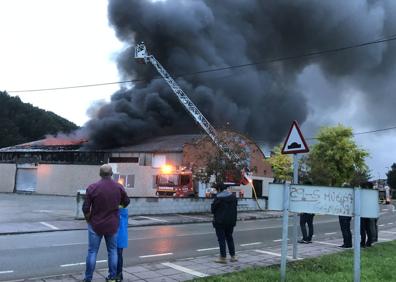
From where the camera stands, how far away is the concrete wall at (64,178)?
1439 inches

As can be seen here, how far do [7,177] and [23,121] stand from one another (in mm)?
37172

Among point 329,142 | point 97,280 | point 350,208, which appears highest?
point 329,142

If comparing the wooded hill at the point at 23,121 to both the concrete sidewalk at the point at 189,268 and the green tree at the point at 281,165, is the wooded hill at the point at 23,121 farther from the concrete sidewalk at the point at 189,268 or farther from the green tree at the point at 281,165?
the concrete sidewalk at the point at 189,268

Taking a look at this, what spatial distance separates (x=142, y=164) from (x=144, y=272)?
31.8 m

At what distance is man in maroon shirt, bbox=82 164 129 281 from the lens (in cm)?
544

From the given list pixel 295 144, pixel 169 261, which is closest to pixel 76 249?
pixel 169 261

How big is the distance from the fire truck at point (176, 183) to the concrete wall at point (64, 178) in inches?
414

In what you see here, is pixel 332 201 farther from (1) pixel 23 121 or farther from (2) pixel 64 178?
(1) pixel 23 121

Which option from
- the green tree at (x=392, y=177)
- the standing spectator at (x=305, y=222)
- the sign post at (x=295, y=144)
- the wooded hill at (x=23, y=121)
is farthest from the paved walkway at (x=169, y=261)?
the green tree at (x=392, y=177)

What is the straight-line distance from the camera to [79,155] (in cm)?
4172

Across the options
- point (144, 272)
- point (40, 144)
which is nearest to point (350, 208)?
point (144, 272)

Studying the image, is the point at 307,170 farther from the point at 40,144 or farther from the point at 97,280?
the point at 97,280

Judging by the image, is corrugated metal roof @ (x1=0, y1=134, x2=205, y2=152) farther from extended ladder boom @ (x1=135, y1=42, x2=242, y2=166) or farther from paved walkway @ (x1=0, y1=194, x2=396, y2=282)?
paved walkway @ (x1=0, y1=194, x2=396, y2=282)

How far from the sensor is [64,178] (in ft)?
122
